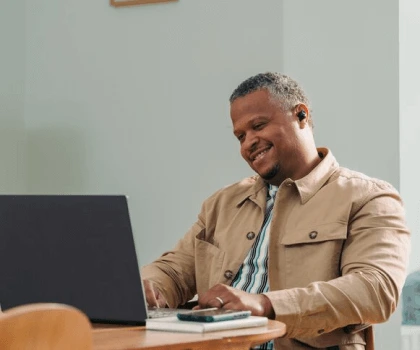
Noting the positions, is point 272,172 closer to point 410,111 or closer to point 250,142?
point 250,142

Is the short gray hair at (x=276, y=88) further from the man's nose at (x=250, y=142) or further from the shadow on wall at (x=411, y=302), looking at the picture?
the shadow on wall at (x=411, y=302)

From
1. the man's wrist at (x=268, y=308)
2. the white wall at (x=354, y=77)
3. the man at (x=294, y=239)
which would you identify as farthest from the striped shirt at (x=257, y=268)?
the white wall at (x=354, y=77)

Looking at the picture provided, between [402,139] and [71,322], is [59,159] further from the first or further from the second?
[71,322]

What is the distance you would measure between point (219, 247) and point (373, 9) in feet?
3.60

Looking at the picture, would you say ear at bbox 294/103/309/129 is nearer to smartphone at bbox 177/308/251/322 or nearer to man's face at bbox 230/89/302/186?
man's face at bbox 230/89/302/186

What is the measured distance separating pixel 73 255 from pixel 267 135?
0.91 metres

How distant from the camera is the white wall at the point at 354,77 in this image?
3146mm

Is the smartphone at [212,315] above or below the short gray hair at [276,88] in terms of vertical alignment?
below

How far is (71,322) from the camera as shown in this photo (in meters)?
0.94

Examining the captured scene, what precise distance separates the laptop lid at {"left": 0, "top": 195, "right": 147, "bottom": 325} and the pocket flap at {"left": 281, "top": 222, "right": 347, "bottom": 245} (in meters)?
0.72

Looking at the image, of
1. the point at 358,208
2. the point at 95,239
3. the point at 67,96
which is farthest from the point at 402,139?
the point at 95,239

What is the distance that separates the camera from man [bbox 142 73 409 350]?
215cm

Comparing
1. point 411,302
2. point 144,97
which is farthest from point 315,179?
point 144,97

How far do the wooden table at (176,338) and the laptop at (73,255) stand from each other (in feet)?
0.20
